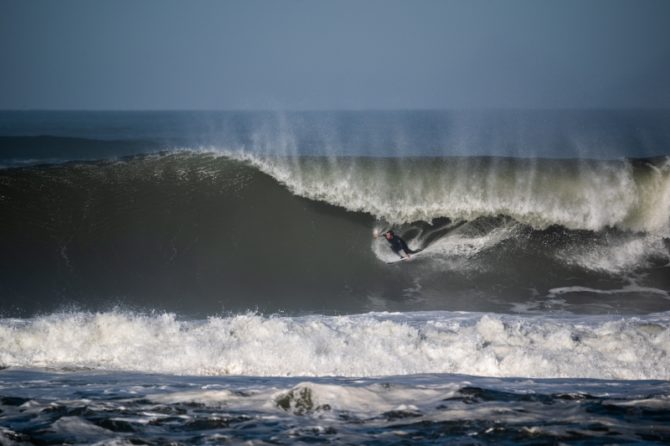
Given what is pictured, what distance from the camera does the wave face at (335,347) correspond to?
288 inches

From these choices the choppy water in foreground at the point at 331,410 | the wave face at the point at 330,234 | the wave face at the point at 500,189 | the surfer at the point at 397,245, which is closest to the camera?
the choppy water in foreground at the point at 331,410

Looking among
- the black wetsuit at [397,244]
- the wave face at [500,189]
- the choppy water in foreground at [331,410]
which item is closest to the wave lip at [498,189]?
the wave face at [500,189]

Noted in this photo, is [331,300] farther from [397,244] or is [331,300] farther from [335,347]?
[335,347]

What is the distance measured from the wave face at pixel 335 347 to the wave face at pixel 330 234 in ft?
7.33

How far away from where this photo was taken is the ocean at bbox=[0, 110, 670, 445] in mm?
5574

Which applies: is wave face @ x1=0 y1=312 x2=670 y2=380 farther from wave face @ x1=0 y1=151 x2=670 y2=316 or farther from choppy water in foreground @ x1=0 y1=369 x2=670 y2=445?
wave face @ x1=0 y1=151 x2=670 y2=316

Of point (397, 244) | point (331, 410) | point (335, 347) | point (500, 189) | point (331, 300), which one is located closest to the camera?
point (331, 410)

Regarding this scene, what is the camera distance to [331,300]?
11.4 meters

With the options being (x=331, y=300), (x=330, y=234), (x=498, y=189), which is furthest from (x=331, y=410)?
(x=498, y=189)

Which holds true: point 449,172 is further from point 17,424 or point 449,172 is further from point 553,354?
point 17,424

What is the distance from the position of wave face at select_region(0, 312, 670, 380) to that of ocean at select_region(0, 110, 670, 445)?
0.03 m

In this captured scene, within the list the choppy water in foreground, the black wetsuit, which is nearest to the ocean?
the choppy water in foreground

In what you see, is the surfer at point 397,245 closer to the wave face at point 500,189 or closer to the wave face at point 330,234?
the wave face at point 330,234

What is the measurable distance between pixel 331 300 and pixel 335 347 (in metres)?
3.56
